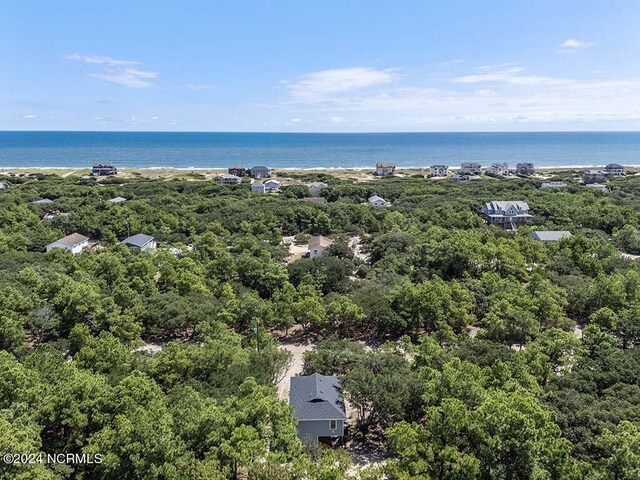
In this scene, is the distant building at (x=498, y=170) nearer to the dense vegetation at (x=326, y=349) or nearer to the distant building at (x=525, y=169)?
the distant building at (x=525, y=169)

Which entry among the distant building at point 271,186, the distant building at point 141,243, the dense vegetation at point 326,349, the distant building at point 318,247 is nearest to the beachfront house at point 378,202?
the dense vegetation at point 326,349

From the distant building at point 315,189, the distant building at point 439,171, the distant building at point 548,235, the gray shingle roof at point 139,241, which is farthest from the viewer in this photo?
the distant building at point 439,171

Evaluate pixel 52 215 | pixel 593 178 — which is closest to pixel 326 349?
pixel 52 215

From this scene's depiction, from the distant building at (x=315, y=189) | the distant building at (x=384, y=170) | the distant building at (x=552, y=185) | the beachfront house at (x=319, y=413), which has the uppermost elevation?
the distant building at (x=384, y=170)

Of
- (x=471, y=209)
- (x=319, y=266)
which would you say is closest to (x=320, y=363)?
(x=319, y=266)

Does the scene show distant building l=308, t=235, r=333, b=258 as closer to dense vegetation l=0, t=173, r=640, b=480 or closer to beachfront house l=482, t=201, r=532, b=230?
dense vegetation l=0, t=173, r=640, b=480

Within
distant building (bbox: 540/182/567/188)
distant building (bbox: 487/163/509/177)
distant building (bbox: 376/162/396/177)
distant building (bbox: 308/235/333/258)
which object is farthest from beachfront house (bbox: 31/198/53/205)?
distant building (bbox: 487/163/509/177)

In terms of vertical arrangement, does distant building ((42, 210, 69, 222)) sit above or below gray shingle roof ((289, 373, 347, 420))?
above
